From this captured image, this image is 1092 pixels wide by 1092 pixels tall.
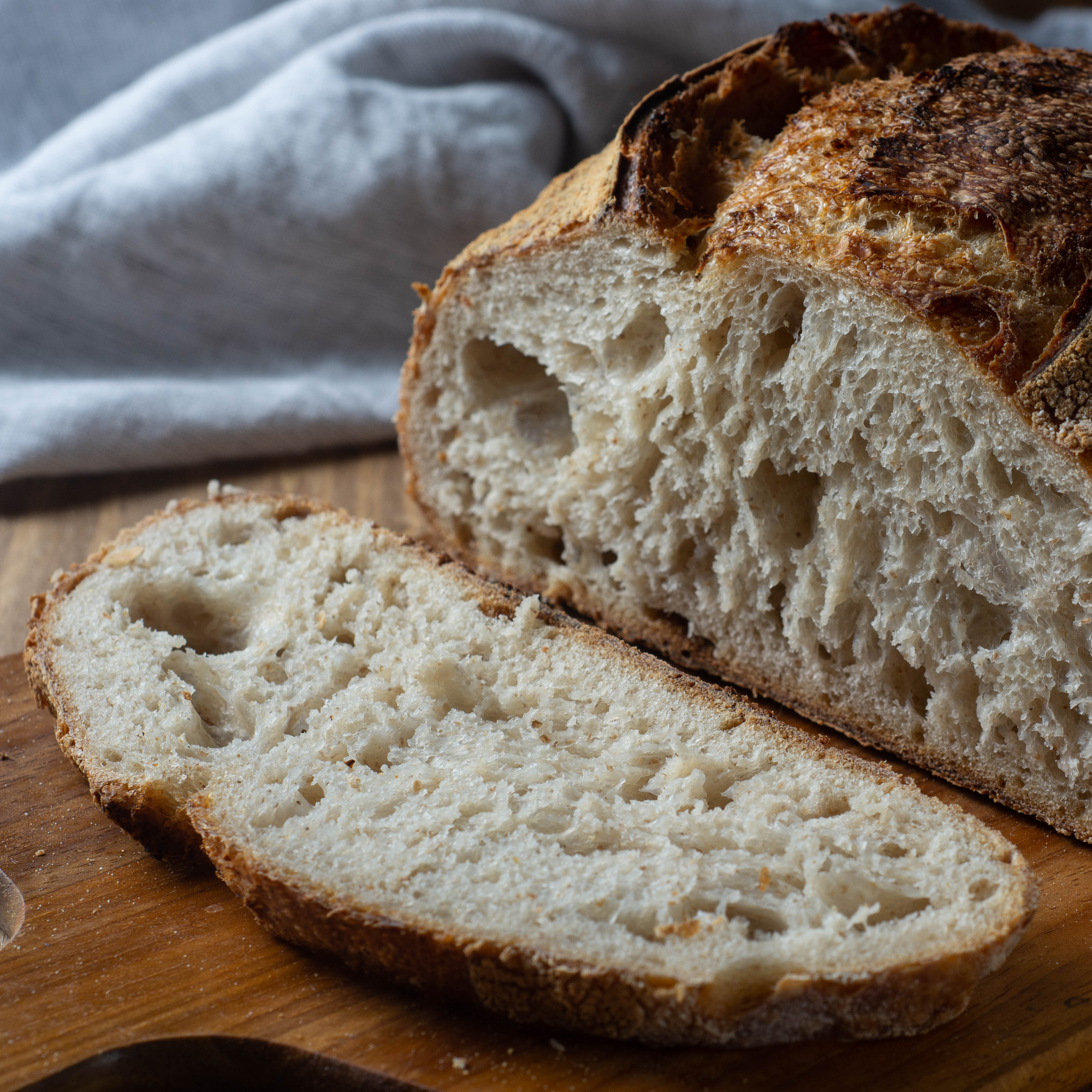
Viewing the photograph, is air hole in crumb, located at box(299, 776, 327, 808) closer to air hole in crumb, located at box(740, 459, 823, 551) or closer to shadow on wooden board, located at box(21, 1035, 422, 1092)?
shadow on wooden board, located at box(21, 1035, 422, 1092)

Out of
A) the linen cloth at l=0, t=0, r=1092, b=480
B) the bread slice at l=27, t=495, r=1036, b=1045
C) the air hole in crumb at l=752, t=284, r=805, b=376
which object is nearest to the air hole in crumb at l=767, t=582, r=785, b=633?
the bread slice at l=27, t=495, r=1036, b=1045

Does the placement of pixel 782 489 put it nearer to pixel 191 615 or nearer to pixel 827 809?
pixel 827 809

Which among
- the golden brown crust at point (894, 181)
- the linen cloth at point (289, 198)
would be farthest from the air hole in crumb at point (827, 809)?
the linen cloth at point (289, 198)

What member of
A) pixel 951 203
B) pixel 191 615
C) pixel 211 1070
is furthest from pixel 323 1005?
pixel 951 203

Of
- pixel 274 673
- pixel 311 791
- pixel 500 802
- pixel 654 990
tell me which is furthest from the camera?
pixel 274 673

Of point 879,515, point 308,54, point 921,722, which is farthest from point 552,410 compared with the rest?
point 308,54

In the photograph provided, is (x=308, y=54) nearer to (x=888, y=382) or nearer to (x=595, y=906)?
(x=888, y=382)
